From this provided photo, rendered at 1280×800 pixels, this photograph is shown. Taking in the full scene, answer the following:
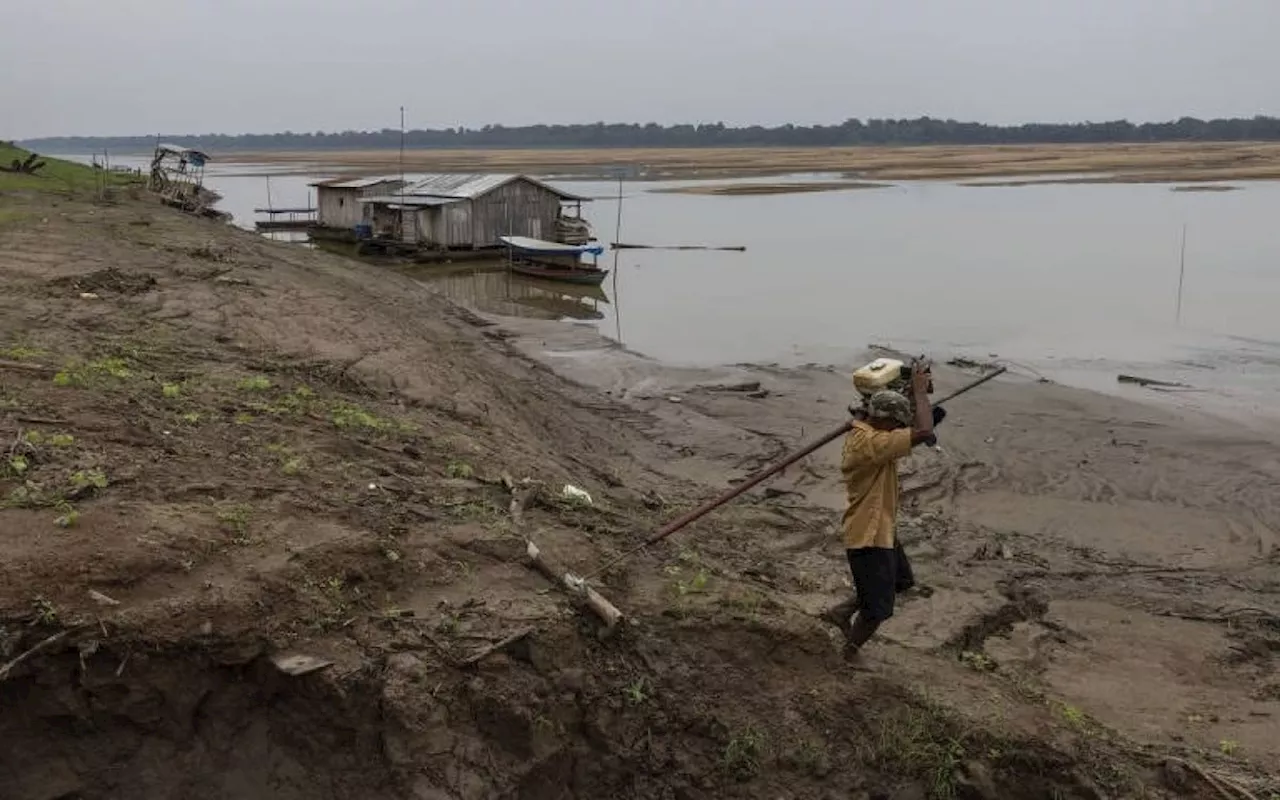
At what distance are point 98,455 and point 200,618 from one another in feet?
7.08

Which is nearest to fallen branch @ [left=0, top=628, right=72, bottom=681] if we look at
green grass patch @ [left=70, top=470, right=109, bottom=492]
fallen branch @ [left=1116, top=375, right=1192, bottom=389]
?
green grass patch @ [left=70, top=470, right=109, bottom=492]

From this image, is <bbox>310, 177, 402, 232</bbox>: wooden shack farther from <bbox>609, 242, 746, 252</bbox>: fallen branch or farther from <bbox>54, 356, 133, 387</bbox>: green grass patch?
<bbox>54, 356, 133, 387</bbox>: green grass patch

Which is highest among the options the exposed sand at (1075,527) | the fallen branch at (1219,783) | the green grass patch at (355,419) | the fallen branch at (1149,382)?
the green grass patch at (355,419)

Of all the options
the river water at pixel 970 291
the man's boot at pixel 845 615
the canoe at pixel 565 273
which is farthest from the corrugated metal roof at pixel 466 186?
the man's boot at pixel 845 615

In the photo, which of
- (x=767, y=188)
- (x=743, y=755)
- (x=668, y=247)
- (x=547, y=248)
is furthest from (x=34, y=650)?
(x=767, y=188)

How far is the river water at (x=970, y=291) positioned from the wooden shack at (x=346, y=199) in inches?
336

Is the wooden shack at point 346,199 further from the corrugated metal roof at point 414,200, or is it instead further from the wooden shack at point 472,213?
the corrugated metal roof at point 414,200

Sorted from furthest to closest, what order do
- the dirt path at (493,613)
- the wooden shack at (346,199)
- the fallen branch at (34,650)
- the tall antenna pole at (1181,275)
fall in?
the wooden shack at (346,199) → the tall antenna pole at (1181,275) → the dirt path at (493,613) → the fallen branch at (34,650)

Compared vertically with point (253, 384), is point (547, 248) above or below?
above

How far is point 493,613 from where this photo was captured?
524 centimetres

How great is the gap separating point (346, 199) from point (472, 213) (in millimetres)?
7981

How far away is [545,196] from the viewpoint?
36.8m

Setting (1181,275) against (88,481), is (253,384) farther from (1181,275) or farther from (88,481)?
(1181,275)

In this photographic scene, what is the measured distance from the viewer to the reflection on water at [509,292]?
1032 inches
